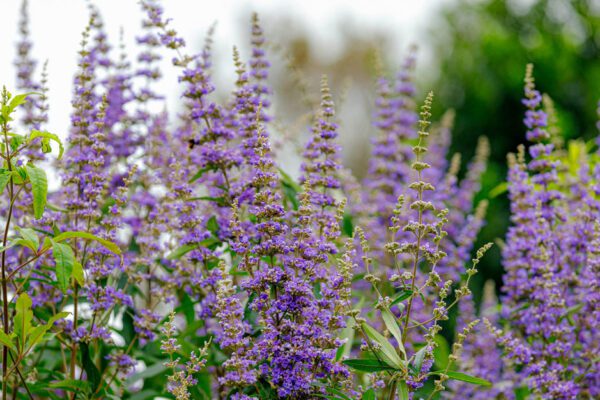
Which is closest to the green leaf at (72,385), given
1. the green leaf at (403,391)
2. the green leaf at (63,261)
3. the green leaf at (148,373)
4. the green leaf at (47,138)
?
the green leaf at (148,373)

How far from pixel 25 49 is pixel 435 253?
310cm

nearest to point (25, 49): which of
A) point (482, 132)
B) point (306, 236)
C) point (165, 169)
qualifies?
point (165, 169)

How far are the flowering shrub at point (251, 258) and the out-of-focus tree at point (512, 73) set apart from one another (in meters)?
9.40

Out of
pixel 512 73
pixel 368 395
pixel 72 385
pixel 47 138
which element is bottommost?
pixel 72 385

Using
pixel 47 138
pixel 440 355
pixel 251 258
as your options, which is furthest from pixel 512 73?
pixel 47 138

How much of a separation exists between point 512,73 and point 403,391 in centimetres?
1377

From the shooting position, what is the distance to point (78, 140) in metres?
4.04

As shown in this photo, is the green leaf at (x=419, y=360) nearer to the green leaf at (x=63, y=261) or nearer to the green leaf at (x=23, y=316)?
the green leaf at (x=63, y=261)

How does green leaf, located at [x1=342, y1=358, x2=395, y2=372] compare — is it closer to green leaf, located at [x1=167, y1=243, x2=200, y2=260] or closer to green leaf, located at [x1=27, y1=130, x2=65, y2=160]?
green leaf, located at [x1=167, y1=243, x2=200, y2=260]

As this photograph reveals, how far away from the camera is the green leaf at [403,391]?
303 centimetres


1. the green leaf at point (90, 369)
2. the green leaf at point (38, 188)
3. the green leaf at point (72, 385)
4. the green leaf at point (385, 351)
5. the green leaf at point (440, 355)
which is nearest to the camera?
the green leaf at point (38, 188)

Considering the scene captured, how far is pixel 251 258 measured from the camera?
11.0ft

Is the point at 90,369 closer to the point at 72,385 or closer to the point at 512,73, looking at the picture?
the point at 72,385

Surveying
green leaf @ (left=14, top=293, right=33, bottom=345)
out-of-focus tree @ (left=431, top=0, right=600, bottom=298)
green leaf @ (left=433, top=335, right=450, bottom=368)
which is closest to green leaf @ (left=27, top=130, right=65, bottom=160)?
green leaf @ (left=14, top=293, right=33, bottom=345)
